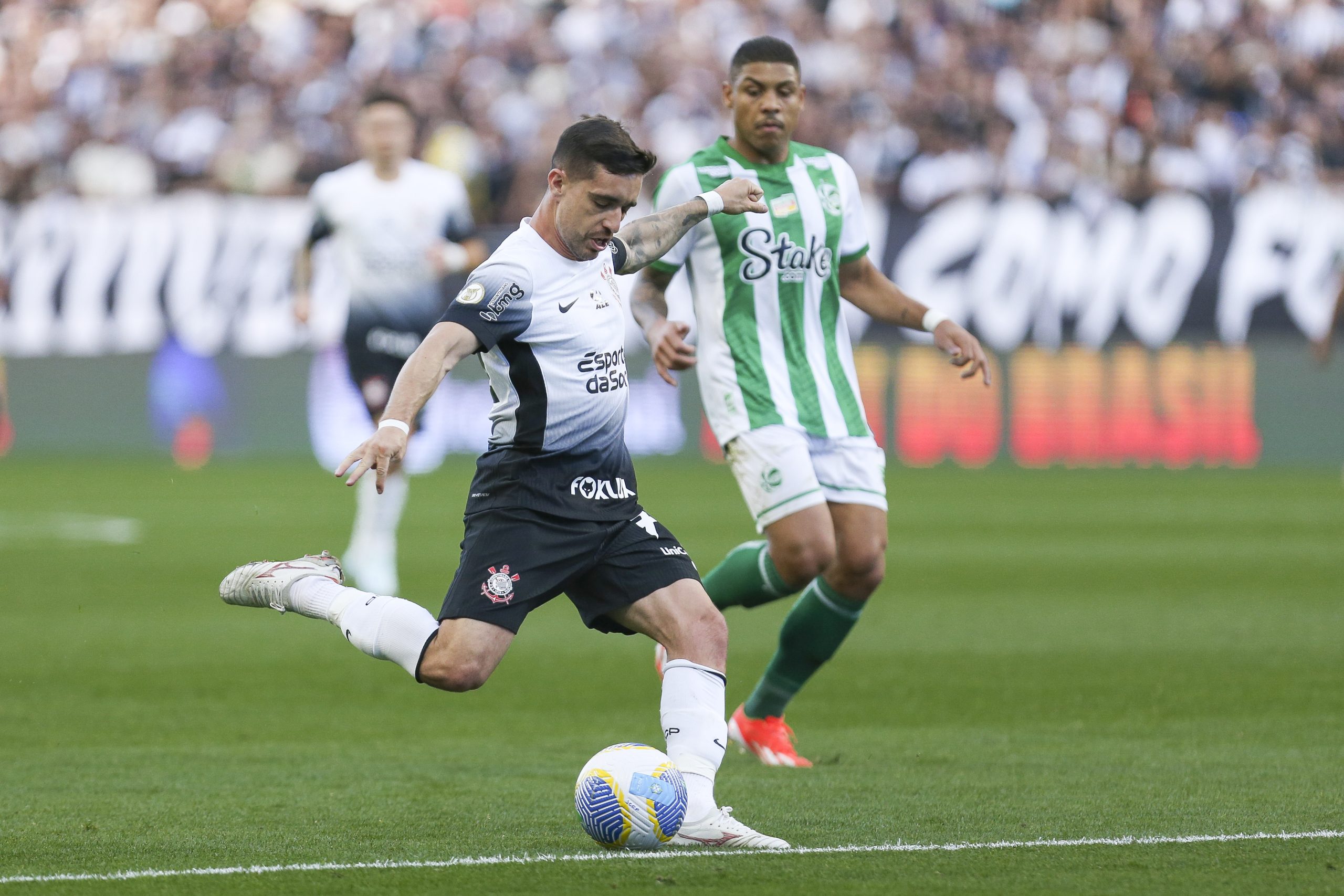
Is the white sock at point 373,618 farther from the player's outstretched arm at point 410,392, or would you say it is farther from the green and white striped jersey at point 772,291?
the green and white striped jersey at point 772,291

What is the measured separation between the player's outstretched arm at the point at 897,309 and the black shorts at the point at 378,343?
193 inches

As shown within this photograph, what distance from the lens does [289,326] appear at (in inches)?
850

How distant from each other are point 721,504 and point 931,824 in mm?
11692

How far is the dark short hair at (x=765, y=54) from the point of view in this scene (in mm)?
6840

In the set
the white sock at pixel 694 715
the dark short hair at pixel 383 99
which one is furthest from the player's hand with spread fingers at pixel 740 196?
the dark short hair at pixel 383 99

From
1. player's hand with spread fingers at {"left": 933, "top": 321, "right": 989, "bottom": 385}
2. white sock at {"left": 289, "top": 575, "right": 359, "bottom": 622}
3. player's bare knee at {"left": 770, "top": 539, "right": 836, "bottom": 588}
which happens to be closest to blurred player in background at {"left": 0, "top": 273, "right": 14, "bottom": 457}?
player's bare knee at {"left": 770, "top": 539, "right": 836, "bottom": 588}

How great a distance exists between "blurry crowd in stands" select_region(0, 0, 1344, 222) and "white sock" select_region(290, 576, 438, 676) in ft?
53.2

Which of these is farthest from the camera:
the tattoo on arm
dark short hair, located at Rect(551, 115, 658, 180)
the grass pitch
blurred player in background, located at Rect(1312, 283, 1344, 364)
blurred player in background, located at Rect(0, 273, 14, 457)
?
blurred player in background, located at Rect(0, 273, 14, 457)

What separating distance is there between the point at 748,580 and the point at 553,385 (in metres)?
2.05

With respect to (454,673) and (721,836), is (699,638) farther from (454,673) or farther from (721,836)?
(454,673)

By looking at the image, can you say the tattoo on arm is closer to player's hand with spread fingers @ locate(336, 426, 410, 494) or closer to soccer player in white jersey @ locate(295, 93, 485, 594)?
player's hand with spread fingers @ locate(336, 426, 410, 494)

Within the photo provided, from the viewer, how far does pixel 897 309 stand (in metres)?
7.04

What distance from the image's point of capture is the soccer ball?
5.00 meters

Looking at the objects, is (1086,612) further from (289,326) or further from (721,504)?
(289,326)
